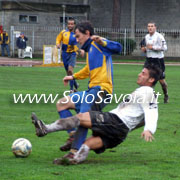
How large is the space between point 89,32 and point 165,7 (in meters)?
42.8

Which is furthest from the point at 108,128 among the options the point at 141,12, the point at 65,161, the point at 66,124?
the point at 141,12

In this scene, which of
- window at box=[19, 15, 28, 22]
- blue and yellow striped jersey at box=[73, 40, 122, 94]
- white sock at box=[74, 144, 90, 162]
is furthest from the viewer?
window at box=[19, 15, 28, 22]

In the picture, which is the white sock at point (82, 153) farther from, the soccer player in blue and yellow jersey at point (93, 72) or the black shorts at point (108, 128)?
the soccer player in blue and yellow jersey at point (93, 72)

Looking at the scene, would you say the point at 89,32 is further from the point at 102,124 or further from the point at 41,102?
the point at 41,102

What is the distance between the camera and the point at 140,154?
846cm

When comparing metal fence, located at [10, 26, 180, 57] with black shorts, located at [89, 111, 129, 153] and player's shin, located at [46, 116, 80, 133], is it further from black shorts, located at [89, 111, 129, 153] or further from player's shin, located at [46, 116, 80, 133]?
player's shin, located at [46, 116, 80, 133]

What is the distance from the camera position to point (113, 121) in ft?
25.3

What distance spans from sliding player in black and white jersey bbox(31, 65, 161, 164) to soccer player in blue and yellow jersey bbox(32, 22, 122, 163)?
543 mm

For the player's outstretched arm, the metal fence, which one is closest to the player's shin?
the player's outstretched arm

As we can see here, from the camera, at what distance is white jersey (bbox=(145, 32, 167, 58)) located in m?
15.6

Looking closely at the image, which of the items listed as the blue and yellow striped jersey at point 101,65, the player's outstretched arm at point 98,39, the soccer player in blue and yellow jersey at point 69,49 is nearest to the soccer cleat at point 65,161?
the blue and yellow striped jersey at point 101,65

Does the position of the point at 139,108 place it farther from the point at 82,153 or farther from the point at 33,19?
the point at 33,19

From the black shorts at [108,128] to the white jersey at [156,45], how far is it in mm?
8066

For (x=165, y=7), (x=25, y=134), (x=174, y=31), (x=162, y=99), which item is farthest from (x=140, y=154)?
(x=165, y=7)
